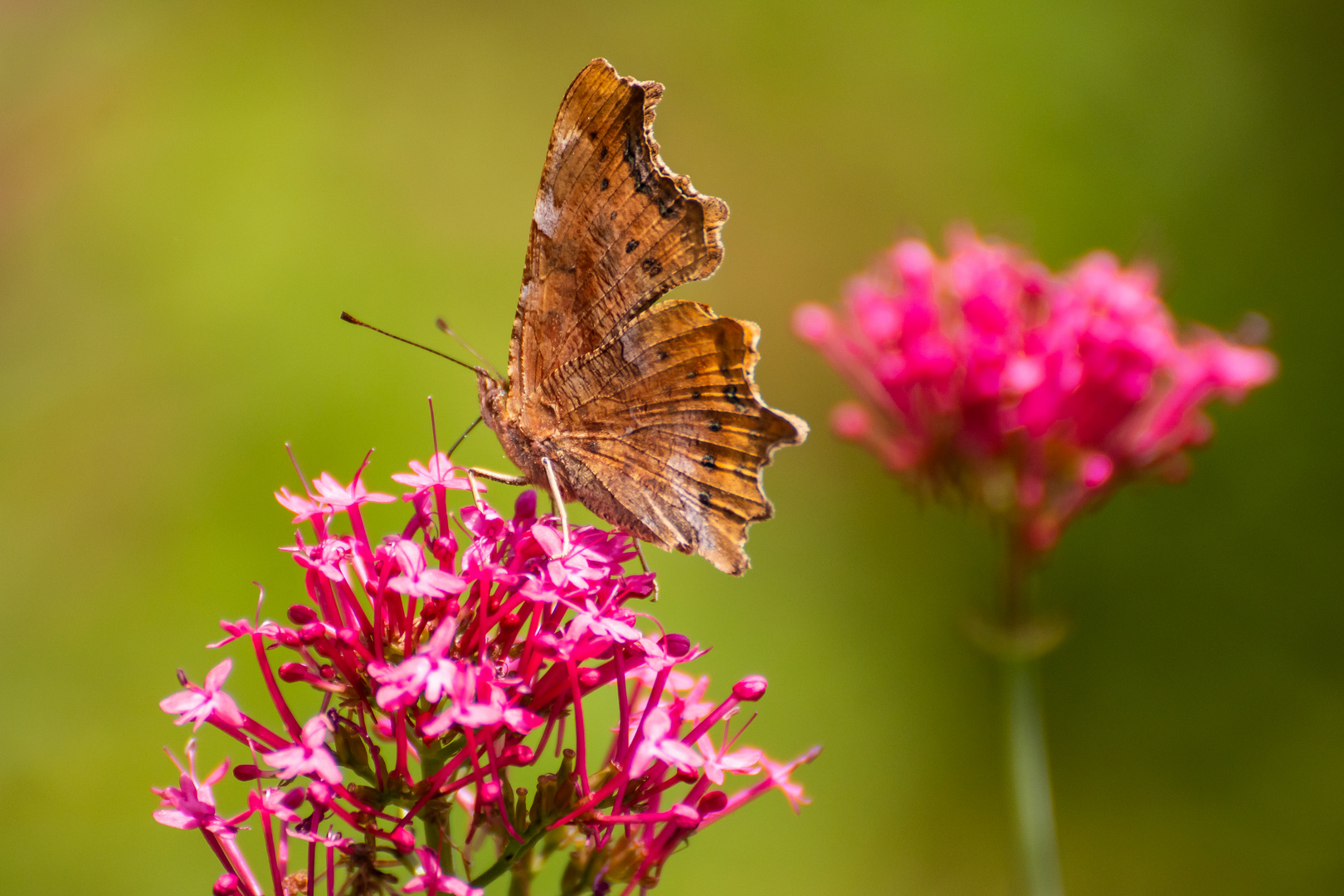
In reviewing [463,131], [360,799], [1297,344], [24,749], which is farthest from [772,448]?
[463,131]

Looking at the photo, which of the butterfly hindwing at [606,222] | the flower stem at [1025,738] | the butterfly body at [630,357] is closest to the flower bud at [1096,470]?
the flower stem at [1025,738]

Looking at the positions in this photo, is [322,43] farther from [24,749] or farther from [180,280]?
[24,749]

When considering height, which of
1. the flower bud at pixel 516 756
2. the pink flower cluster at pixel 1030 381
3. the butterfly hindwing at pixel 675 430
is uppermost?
the pink flower cluster at pixel 1030 381

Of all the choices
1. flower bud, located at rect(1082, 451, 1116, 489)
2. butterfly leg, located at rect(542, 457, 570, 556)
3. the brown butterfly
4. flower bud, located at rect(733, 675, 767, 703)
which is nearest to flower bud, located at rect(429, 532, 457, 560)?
butterfly leg, located at rect(542, 457, 570, 556)

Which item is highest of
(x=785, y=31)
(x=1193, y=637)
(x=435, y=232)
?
(x=785, y=31)

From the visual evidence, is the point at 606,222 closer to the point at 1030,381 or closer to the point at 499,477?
the point at 499,477

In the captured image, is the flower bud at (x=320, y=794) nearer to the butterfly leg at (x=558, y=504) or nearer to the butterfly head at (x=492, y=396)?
the butterfly leg at (x=558, y=504)

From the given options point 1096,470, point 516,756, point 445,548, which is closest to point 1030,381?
point 1096,470
